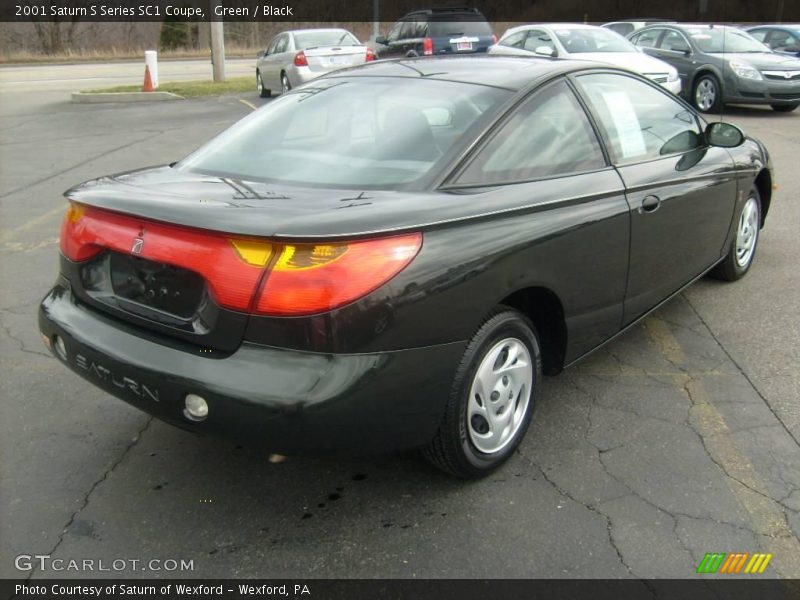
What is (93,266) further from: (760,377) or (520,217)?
(760,377)

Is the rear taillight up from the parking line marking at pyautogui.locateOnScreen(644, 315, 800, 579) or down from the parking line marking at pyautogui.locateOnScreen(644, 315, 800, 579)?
up

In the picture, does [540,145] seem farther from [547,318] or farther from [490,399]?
[490,399]

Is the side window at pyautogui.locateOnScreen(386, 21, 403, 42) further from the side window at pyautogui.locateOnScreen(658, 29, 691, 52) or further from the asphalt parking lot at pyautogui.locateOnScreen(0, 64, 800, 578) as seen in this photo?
the asphalt parking lot at pyautogui.locateOnScreen(0, 64, 800, 578)

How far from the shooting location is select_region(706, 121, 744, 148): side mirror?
420 cm

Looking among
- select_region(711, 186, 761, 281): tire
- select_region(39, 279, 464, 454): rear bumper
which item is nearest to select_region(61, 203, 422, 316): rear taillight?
select_region(39, 279, 464, 454): rear bumper

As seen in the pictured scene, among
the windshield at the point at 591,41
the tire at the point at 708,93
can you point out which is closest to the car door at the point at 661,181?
the windshield at the point at 591,41

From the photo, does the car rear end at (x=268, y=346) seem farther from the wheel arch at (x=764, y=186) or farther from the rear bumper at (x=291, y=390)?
the wheel arch at (x=764, y=186)

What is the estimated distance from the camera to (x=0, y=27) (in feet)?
122

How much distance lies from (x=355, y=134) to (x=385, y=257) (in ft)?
3.11

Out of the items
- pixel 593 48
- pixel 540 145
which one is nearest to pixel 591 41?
pixel 593 48

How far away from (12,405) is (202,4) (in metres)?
43.3

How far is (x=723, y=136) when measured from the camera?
421cm

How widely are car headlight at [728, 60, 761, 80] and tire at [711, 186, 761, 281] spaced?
28.6 ft

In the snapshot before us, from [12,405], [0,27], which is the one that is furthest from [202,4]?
[12,405]
